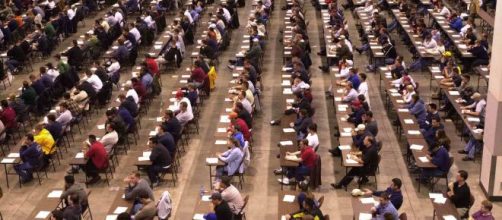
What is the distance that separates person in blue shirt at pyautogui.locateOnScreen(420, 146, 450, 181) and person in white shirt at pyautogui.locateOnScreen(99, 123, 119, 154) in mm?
6589

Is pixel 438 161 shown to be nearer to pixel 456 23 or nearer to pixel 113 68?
pixel 113 68

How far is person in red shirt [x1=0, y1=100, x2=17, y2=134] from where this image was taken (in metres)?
17.1

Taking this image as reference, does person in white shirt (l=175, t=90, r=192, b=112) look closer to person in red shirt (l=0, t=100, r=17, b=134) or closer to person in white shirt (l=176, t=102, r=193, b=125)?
person in white shirt (l=176, t=102, r=193, b=125)

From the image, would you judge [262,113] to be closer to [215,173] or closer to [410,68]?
[215,173]

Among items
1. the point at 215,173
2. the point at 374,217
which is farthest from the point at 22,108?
the point at 374,217

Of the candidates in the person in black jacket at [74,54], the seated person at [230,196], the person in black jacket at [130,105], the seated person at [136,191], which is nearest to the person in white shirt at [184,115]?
the person in black jacket at [130,105]

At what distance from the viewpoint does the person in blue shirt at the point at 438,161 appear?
1411 centimetres

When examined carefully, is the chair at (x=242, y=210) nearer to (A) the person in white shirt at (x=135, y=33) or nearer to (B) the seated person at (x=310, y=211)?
(B) the seated person at (x=310, y=211)

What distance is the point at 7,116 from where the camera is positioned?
675 inches

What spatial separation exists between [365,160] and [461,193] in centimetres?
219

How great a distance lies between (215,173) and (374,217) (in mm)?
4709

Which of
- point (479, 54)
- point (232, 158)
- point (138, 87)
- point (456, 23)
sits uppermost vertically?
point (138, 87)

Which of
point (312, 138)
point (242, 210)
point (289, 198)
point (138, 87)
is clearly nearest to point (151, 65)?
point (138, 87)

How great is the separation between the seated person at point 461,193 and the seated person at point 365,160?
6.20ft
